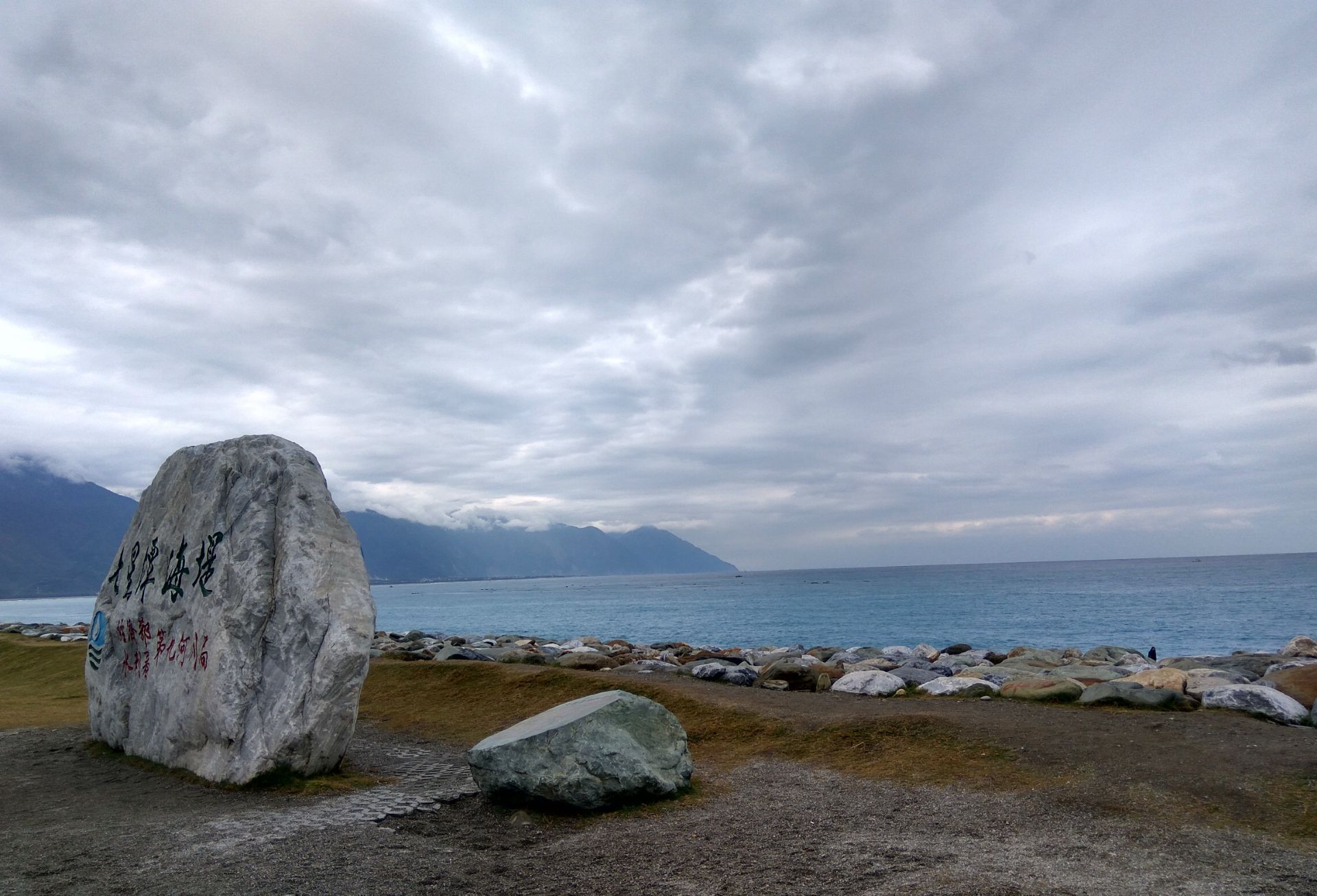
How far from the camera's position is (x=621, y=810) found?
27.1ft

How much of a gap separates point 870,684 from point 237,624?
1043cm

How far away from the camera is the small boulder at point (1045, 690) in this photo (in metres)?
12.4

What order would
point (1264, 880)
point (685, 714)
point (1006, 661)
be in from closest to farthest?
point (1264, 880)
point (685, 714)
point (1006, 661)

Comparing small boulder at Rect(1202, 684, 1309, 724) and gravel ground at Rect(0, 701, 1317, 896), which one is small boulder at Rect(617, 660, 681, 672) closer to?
gravel ground at Rect(0, 701, 1317, 896)

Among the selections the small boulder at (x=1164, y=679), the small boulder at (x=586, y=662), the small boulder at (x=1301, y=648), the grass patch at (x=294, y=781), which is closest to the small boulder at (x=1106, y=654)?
the small boulder at (x=1301, y=648)

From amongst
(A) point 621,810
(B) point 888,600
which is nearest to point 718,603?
(B) point 888,600

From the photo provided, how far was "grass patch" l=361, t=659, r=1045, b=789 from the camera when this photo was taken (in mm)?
9539

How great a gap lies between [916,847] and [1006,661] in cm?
1488

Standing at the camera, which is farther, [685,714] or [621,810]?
[685,714]

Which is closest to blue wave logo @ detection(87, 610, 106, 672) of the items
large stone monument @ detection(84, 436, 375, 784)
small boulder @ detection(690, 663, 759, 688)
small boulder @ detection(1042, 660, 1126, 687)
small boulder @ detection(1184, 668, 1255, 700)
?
large stone monument @ detection(84, 436, 375, 784)

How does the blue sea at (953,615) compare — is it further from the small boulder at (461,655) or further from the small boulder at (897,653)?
the small boulder at (461,655)

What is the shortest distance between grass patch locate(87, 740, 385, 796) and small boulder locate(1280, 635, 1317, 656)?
25771 millimetres

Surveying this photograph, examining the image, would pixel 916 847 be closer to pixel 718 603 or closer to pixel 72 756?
pixel 72 756

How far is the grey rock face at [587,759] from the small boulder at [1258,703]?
25.8ft
